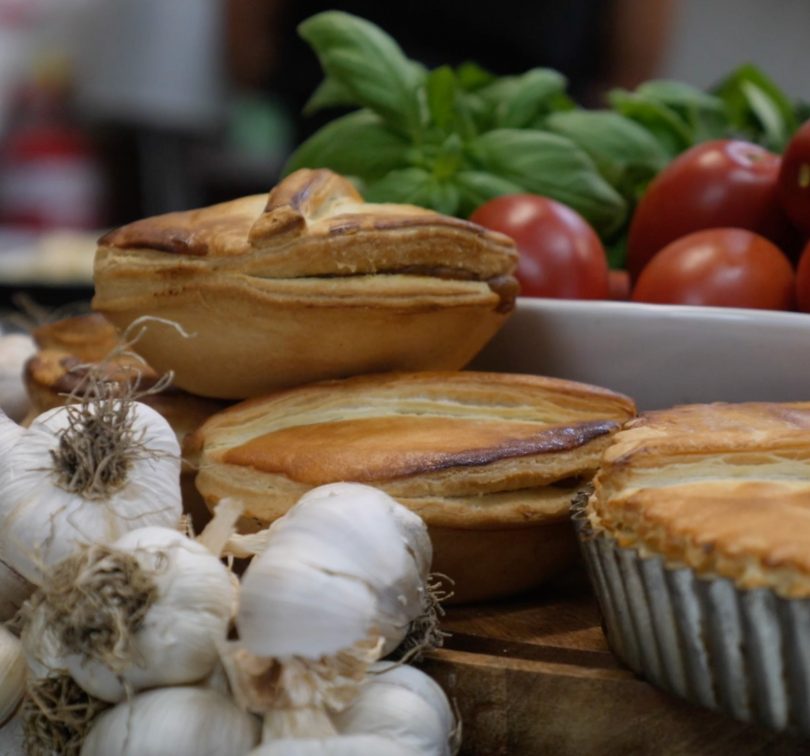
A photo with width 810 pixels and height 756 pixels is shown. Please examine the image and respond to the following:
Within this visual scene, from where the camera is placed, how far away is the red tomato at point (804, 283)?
3.91 ft

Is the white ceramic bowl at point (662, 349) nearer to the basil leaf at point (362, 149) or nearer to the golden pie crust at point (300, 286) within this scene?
the golden pie crust at point (300, 286)

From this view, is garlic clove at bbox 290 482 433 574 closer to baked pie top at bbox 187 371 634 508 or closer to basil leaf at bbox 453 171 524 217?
baked pie top at bbox 187 371 634 508

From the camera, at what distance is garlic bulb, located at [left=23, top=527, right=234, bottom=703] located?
2.21 ft

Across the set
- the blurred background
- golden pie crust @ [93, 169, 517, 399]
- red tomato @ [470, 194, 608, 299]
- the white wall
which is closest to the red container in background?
the blurred background

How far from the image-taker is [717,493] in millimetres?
742

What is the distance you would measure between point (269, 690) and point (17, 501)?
0.24 m

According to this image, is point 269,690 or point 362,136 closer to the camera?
point 269,690

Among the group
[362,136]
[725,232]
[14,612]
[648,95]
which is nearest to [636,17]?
[648,95]

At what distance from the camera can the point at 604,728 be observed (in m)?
0.75

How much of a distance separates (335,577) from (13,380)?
866 mm

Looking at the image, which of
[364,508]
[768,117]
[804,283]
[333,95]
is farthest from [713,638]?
[768,117]

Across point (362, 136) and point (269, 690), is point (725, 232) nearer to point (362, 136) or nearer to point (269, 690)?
point (362, 136)

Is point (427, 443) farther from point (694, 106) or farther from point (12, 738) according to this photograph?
point (694, 106)

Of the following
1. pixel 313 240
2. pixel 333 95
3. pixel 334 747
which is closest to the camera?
pixel 334 747
